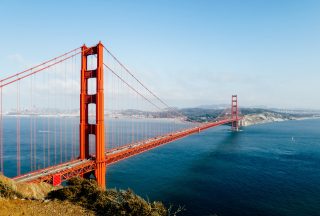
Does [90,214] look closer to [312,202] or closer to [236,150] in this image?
[312,202]

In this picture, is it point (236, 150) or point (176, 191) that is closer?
point (176, 191)

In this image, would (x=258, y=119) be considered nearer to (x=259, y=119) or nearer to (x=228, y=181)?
(x=259, y=119)

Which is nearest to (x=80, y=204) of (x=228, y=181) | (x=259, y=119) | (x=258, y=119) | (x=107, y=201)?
(x=107, y=201)

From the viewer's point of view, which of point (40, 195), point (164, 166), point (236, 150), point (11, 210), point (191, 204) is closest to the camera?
point (11, 210)

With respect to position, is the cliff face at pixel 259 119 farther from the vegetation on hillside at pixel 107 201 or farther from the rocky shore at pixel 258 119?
the vegetation on hillside at pixel 107 201

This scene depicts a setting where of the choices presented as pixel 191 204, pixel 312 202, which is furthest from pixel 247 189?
pixel 191 204

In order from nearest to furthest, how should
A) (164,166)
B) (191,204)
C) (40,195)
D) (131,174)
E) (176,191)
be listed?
1. (40,195)
2. (191,204)
3. (176,191)
4. (131,174)
5. (164,166)

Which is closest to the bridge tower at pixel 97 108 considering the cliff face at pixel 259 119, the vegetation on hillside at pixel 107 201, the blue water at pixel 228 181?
the blue water at pixel 228 181
